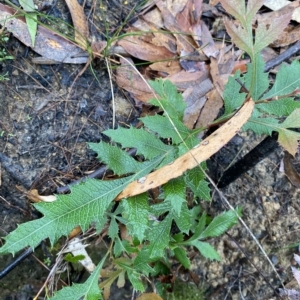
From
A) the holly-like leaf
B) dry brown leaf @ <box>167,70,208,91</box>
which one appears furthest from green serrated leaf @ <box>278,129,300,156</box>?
dry brown leaf @ <box>167,70,208,91</box>

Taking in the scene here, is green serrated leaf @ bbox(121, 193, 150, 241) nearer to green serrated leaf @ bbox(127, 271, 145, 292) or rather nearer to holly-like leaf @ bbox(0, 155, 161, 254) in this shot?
holly-like leaf @ bbox(0, 155, 161, 254)

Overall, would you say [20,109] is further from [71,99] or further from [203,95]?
[203,95]

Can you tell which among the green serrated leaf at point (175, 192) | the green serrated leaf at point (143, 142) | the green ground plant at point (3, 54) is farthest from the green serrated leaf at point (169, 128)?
the green ground plant at point (3, 54)

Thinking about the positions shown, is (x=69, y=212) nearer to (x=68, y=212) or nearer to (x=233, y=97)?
(x=68, y=212)

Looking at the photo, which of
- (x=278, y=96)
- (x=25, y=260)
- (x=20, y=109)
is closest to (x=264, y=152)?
(x=278, y=96)

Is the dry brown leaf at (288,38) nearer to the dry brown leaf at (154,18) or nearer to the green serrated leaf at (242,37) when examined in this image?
the dry brown leaf at (154,18)

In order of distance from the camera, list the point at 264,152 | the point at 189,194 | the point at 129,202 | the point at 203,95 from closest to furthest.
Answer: the point at 129,202, the point at 264,152, the point at 203,95, the point at 189,194
